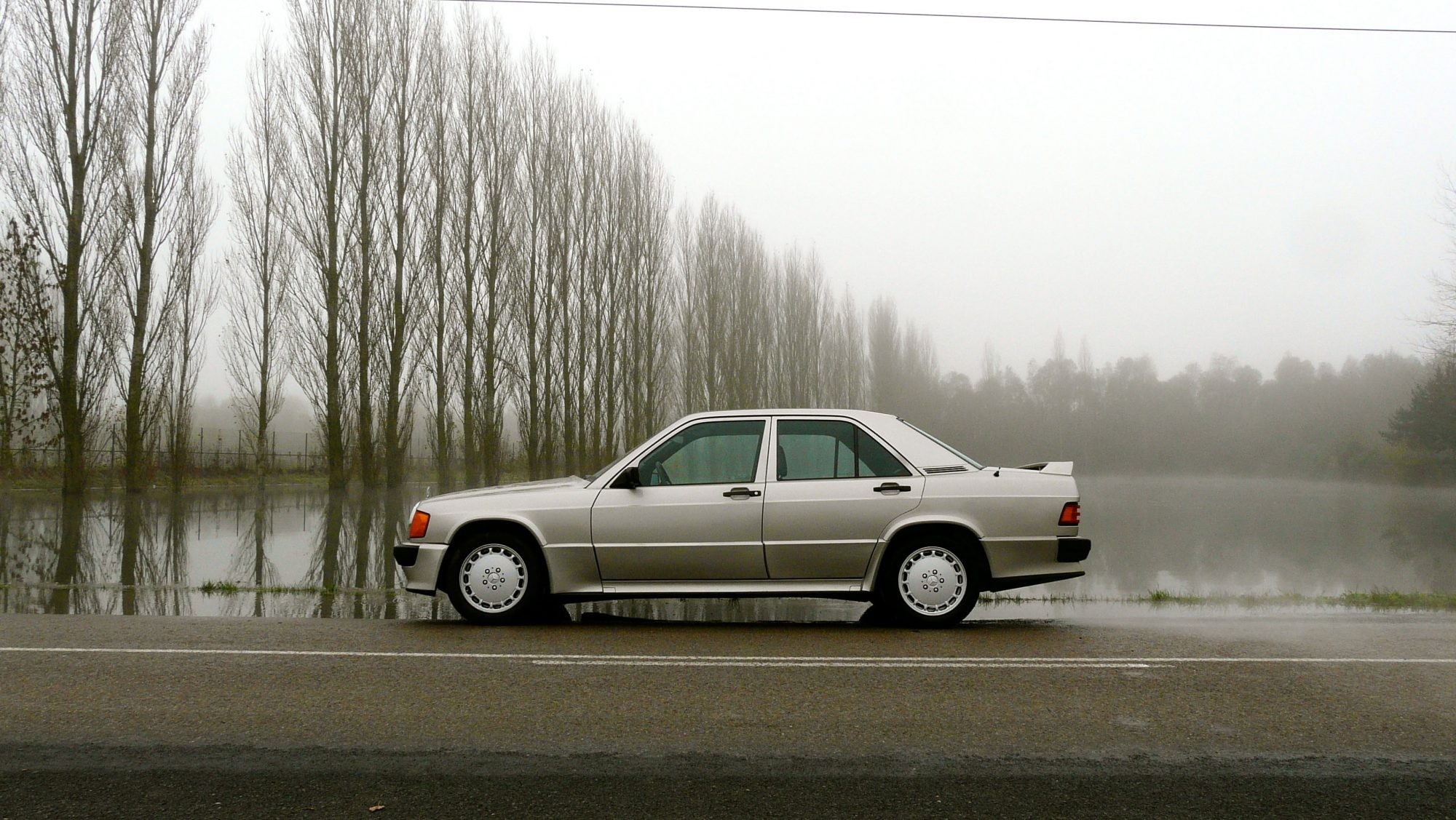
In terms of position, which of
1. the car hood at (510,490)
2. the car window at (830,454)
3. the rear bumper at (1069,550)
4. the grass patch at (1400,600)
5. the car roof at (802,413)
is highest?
the car roof at (802,413)

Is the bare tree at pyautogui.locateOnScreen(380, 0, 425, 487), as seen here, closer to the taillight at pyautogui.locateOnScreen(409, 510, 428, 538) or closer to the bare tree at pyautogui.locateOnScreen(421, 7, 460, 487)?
the bare tree at pyautogui.locateOnScreen(421, 7, 460, 487)

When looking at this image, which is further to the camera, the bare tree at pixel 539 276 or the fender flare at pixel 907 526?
the bare tree at pixel 539 276

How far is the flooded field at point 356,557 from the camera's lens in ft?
34.4

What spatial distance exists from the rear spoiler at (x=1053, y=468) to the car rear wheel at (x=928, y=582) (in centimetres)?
108

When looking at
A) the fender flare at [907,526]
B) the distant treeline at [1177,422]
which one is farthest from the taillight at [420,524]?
the distant treeline at [1177,422]

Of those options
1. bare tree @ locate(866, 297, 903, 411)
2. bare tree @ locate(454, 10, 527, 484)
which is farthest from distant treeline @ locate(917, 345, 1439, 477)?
bare tree @ locate(454, 10, 527, 484)

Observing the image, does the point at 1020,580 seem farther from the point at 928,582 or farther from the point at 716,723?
the point at 716,723

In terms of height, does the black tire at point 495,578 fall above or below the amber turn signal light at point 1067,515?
below

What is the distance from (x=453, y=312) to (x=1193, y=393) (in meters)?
63.1

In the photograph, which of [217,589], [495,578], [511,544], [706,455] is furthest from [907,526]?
[217,589]

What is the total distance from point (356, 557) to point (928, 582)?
10081 mm

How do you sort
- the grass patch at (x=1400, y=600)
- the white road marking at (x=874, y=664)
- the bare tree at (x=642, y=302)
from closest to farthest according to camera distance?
1. the white road marking at (x=874, y=664)
2. the grass patch at (x=1400, y=600)
3. the bare tree at (x=642, y=302)

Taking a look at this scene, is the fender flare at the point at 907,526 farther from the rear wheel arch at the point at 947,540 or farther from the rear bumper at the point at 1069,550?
the rear bumper at the point at 1069,550

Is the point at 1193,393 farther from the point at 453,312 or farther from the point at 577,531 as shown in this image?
the point at 577,531
